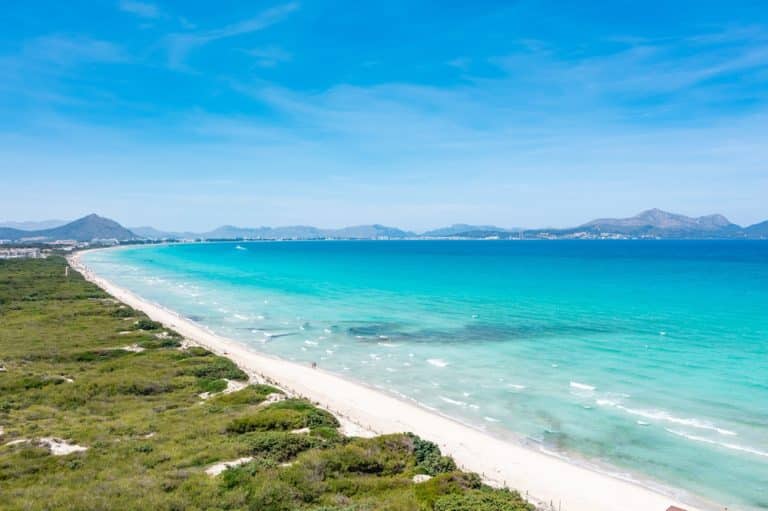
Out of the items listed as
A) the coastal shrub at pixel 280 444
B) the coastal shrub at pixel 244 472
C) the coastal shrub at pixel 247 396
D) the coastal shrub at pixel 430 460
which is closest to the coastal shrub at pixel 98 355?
the coastal shrub at pixel 247 396

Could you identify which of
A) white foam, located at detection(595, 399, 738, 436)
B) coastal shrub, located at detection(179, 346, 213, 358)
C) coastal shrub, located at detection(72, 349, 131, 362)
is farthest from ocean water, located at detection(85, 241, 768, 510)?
coastal shrub, located at detection(72, 349, 131, 362)

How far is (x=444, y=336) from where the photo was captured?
52781 millimetres

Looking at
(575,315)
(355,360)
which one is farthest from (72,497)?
(575,315)

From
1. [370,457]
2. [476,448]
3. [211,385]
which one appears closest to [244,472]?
[370,457]

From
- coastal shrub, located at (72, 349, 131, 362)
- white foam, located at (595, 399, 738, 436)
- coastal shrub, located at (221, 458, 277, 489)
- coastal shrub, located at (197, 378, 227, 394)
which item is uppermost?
coastal shrub, located at (221, 458, 277, 489)

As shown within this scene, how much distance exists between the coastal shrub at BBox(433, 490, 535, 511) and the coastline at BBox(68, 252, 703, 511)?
223 cm

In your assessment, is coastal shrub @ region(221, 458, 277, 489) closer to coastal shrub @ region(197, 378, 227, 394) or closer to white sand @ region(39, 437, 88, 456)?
white sand @ region(39, 437, 88, 456)

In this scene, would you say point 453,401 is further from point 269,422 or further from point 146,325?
point 146,325

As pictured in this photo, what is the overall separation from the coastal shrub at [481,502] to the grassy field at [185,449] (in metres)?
0.05

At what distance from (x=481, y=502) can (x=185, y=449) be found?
1307cm

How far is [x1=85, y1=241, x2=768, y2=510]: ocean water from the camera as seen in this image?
25.8m

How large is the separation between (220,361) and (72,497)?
23.5 m

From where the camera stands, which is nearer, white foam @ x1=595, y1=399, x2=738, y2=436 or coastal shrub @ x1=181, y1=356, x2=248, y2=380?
white foam @ x1=595, y1=399, x2=738, y2=436

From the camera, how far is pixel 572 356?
4369 centimetres
